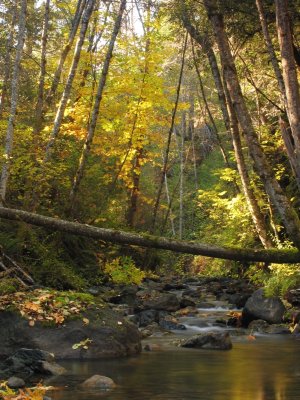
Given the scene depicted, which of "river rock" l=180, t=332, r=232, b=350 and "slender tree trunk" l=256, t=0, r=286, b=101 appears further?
"slender tree trunk" l=256, t=0, r=286, b=101

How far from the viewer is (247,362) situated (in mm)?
7750

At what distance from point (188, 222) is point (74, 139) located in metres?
21.8

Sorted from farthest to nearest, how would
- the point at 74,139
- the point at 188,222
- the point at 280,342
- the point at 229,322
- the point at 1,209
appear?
1. the point at 188,222
2. the point at 74,139
3. the point at 229,322
4. the point at 280,342
5. the point at 1,209

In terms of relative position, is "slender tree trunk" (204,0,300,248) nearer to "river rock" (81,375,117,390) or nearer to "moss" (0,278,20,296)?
"river rock" (81,375,117,390)

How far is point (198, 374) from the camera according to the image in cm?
686

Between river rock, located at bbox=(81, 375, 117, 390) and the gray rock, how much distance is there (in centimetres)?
73

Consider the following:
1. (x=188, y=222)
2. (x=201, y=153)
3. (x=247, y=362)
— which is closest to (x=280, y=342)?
(x=247, y=362)

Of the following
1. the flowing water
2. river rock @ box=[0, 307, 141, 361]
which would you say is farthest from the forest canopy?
river rock @ box=[0, 307, 141, 361]

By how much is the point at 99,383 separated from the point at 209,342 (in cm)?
330

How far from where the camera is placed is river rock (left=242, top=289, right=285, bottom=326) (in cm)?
1115

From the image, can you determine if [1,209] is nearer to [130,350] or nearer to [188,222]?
[130,350]

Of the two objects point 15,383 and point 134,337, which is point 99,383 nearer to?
point 15,383

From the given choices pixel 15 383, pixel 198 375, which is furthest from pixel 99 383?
pixel 198 375

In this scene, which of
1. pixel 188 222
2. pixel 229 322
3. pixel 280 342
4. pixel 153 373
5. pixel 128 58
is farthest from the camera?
pixel 188 222
